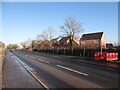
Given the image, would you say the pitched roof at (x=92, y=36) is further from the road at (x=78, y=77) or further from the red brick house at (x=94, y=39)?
the road at (x=78, y=77)

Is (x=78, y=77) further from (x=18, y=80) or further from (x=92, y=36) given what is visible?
(x=92, y=36)

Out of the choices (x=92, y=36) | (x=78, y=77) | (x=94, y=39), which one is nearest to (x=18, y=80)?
(x=78, y=77)

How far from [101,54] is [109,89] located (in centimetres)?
1111

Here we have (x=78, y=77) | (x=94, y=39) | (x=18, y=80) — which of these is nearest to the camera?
(x=18, y=80)

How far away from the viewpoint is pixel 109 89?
5.11 meters

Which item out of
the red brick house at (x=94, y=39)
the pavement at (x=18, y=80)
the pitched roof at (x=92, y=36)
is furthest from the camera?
the pitched roof at (x=92, y=36)

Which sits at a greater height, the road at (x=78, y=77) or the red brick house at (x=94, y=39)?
the red brick house at (x=94, y=39)

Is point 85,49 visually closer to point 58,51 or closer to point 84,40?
point 58,51

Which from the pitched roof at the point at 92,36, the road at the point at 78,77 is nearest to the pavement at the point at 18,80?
the road at the point at 78,77

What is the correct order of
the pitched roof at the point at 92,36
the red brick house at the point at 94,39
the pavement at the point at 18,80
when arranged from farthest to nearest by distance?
the pitched roof at the point at 92,36, the red brick house at the point at 94,39, the pavement at the point at 18,80

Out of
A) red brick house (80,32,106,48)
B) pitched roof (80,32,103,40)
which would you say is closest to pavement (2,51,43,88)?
red brick house (80,32,106,48)

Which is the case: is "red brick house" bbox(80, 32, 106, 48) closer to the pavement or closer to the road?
the road

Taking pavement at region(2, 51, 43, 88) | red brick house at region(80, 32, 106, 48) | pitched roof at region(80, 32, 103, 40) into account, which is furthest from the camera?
pitched roof at region(80, 32, 103, 40)

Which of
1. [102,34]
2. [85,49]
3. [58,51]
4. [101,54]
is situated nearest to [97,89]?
[101,54]
